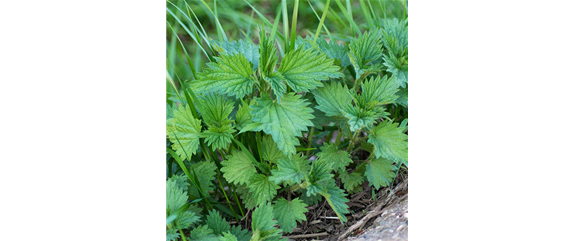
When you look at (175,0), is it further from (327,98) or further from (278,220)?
(278,220)

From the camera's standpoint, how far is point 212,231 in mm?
1062

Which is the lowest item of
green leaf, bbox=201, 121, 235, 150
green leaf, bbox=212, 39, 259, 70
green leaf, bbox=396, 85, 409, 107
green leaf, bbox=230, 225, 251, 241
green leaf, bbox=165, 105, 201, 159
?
green leaf, bbox=230, 225, 251, 241

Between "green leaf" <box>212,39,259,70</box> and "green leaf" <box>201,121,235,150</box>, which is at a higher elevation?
"green leaf" <box>212,39,259,70</box>

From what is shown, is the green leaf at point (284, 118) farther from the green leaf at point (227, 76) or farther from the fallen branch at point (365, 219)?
the fallen branch at point (365, 219)

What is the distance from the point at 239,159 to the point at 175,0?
0.85 meters

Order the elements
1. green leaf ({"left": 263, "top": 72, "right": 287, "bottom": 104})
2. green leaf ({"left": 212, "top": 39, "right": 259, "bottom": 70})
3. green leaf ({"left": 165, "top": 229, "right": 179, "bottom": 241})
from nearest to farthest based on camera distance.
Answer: green leaf ({"left": 165, "top": 229, "right": 179, "bottom": 241}) < green leaf ({"left": 263, "top": 72, "right": 287, "bottom": 104}) < green leaf ({"left": 212, "top": 39, "right": 259, "bottom": 70})

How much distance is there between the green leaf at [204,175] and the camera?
3.86 ft

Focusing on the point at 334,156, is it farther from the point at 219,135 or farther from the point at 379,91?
the point at 219,135

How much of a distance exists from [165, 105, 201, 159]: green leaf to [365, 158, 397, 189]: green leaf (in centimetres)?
53

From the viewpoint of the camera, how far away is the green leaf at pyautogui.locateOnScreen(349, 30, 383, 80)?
120cm

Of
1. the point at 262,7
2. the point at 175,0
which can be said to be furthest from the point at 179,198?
the point at 262,7

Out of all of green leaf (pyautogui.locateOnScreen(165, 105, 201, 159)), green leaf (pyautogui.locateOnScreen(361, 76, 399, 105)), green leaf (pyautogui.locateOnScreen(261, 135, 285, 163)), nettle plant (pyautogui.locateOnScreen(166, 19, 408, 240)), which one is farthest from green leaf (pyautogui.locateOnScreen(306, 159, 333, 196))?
green leaf (pyautogui.locateOnScreen(165, 105, 201, 159))

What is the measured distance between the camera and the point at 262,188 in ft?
3.68

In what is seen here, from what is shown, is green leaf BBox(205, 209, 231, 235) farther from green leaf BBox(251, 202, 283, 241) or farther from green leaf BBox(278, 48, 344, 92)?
green leaf BBox(278, 48, 344, 92)
